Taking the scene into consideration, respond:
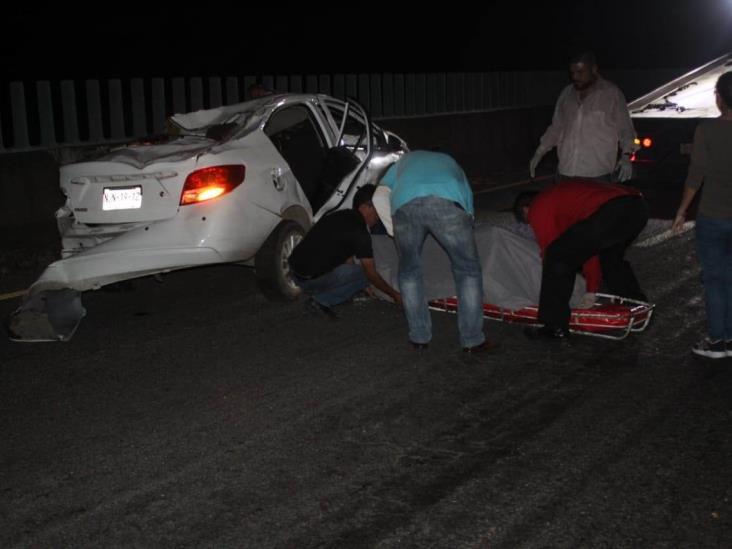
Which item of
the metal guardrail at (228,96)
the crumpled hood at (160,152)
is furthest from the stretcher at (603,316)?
the metal guardrail at (228,96)

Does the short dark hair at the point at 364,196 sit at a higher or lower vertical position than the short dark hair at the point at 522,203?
higher

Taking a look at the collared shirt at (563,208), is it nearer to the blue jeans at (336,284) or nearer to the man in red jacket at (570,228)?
the man in red jacket at (570,228)

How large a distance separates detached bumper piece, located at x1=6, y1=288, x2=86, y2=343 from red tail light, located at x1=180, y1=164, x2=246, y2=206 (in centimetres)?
110

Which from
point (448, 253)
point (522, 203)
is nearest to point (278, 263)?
point (448, 253)

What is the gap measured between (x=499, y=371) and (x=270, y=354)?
A: 155cm

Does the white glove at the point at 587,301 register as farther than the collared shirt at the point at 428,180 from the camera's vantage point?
Yes

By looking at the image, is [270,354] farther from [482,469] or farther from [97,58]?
[97,58]

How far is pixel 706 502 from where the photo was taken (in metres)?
4.55

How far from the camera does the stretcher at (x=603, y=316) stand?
7.02 m

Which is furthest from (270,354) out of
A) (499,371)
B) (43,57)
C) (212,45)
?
(212,45)

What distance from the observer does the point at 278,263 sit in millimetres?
8367

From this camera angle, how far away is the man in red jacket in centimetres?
687

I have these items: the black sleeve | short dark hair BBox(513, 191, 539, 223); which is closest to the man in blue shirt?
the black sleeve

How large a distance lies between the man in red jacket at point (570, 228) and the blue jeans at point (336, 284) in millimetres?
1481
